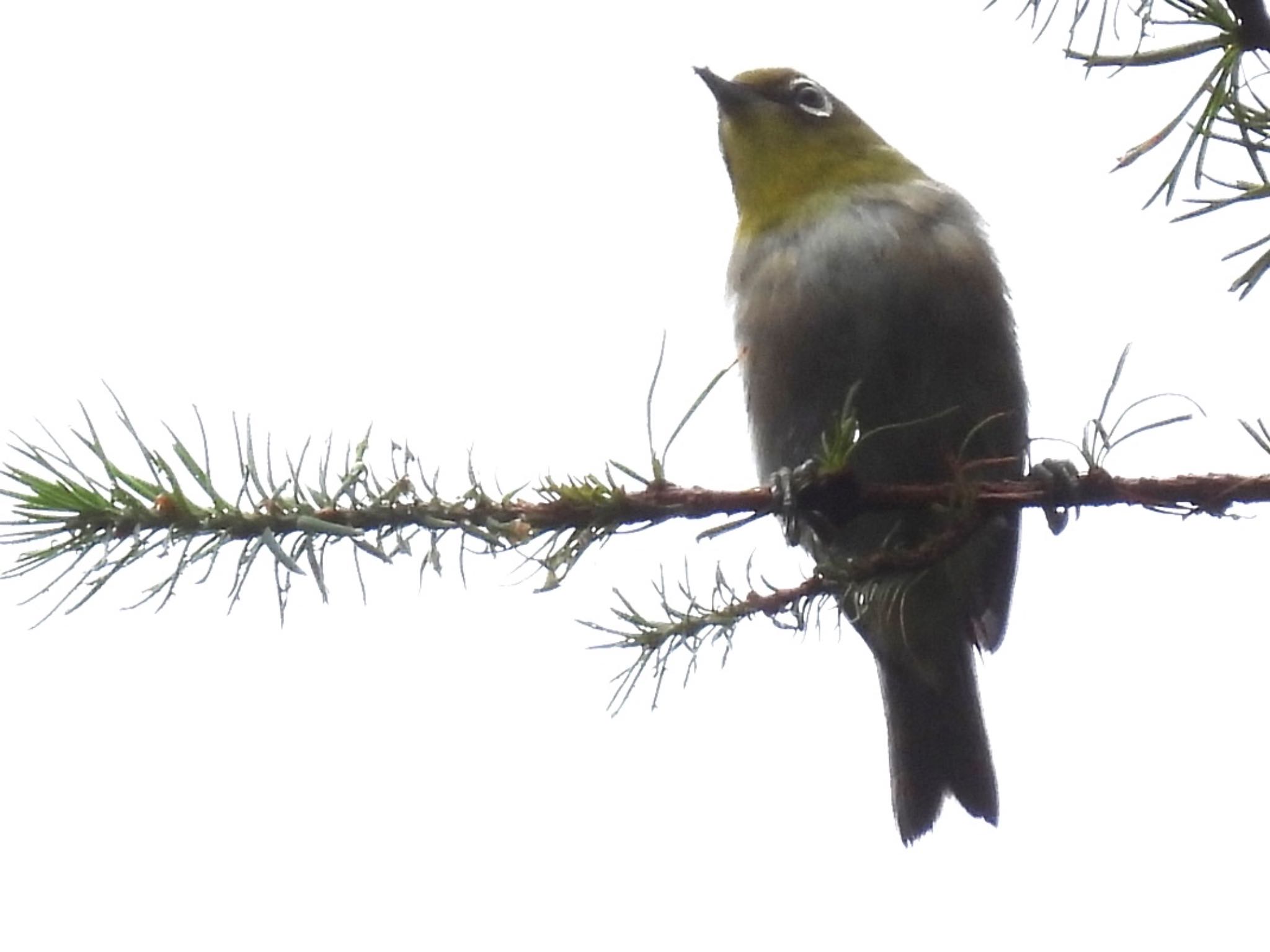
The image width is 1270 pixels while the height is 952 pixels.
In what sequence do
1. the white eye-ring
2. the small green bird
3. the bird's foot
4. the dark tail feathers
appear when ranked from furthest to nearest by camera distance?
Answer: the white eye-ring < the dark tail feathers < the small green bird < the bird's foot

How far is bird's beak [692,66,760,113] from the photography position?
4.41 metres

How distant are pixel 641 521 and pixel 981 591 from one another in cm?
239

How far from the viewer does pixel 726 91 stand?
441 centimetres

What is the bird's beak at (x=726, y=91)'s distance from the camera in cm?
441

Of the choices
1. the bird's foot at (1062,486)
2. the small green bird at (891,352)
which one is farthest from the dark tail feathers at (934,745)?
the bird's foot at (1062,486)

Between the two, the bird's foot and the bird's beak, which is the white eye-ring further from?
the bird's foot

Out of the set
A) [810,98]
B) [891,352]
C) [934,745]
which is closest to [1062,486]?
[891,352]

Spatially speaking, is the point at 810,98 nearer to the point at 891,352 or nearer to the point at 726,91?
the point at 726,91

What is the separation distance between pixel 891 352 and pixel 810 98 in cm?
124

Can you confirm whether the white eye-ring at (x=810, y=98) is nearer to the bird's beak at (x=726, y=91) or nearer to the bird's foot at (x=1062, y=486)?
the bird's beak at (x=726, y=91)

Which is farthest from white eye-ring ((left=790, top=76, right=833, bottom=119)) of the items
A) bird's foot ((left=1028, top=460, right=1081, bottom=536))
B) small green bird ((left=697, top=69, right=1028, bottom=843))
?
bird's foot ((left=1028, top=460, right=1081, bottom=536))

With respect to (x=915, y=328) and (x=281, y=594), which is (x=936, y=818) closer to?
(x=915, y=328)

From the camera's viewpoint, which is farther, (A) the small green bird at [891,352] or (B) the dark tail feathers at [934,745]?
(B) the dark tail feathers at [934,745]

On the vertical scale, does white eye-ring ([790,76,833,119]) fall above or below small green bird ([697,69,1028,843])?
above
